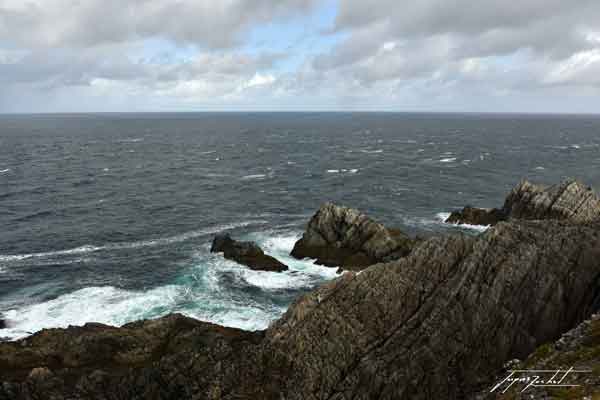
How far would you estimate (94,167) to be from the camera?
13825cm

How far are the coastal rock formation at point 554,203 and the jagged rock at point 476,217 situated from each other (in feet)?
0.51

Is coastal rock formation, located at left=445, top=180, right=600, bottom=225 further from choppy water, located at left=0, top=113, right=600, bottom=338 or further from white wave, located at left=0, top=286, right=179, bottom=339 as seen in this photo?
white wave, located at left=0, top=286, right=179, bottom=339

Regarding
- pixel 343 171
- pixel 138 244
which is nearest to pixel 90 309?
pixel 138 244

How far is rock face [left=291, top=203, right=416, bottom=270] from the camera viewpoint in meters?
59.0

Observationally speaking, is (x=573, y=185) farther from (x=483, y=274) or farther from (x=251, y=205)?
(x=251, y=205)

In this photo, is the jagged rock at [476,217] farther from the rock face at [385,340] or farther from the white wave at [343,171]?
the white wave at [343,171]

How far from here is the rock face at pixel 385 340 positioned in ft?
91.4

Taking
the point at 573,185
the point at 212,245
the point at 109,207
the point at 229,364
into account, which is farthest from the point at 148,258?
the point at 573,185

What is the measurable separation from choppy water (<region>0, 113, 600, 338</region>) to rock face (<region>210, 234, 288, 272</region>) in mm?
1443

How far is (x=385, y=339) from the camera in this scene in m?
29.9

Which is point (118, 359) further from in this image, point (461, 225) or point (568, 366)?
point (461, 225)

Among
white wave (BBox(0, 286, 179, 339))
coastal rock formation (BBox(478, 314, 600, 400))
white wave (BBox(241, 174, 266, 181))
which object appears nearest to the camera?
coastal rock formation (BBox(478, 314, 600, 400))

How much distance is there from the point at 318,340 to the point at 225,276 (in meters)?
30.5

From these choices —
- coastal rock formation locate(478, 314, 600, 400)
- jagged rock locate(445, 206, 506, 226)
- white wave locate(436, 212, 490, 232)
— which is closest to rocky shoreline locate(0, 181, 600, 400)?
coastal rock formation locate(478, 314, 600, 400)
